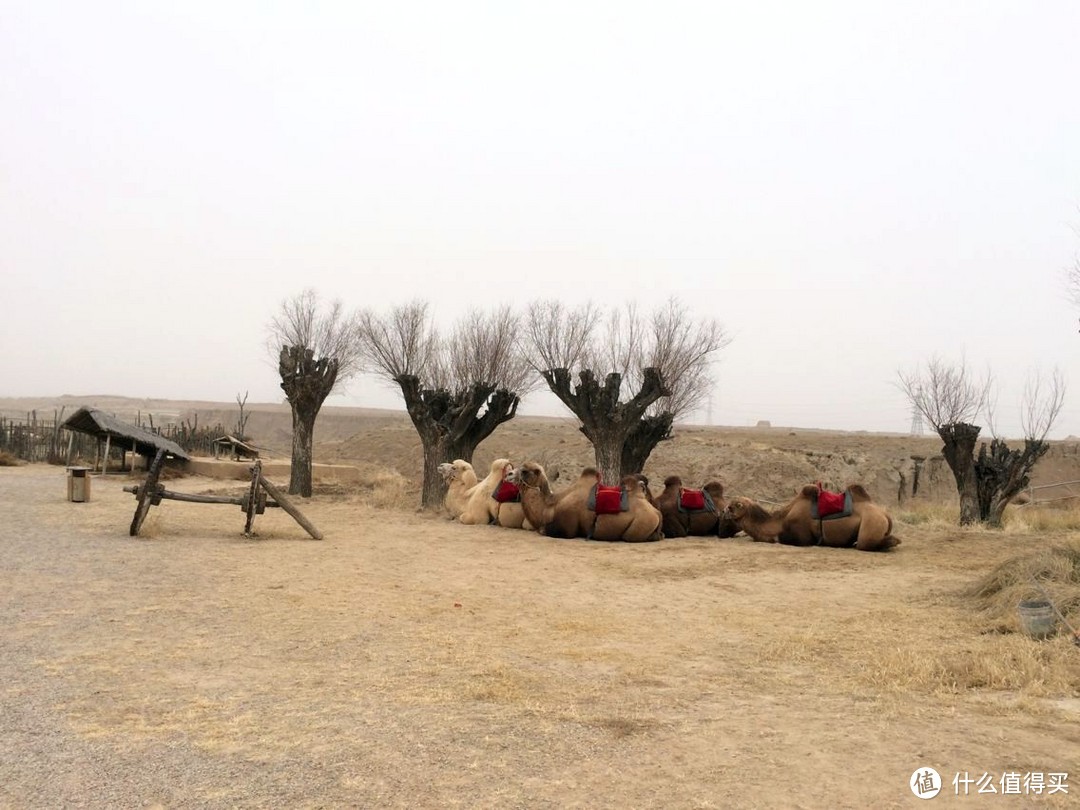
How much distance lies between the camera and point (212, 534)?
13430 millimetres

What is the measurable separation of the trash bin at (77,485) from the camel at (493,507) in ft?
Result: 24.8

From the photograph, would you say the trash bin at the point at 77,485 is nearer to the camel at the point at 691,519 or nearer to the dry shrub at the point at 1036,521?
the camel at the point at 691,519

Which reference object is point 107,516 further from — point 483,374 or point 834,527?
point 834,527

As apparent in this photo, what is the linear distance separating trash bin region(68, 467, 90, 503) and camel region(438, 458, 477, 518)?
710 centimetres

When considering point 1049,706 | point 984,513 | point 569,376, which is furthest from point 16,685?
point 984,513

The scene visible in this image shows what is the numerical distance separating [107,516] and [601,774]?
13.6 m

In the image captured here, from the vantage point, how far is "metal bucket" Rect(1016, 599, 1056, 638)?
6523mm

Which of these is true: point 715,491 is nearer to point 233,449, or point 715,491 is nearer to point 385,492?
point 385,492

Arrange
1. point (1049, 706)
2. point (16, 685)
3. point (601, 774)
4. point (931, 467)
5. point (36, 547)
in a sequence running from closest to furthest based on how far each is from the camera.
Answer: point (601, 774), point (1049, 706), point (16, 685), point (36, 547), point (931, 467)

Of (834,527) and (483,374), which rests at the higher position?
(483,374)

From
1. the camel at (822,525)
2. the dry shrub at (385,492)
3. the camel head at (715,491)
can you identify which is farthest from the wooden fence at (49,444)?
the camel at (822,525)

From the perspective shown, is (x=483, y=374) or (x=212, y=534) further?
(x=483, y=374)

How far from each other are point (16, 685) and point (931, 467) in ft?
107

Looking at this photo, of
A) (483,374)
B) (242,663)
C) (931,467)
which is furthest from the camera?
(931,467)
